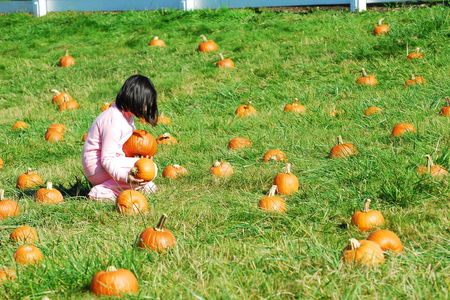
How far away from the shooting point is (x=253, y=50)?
445 inches

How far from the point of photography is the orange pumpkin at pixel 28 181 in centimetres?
605

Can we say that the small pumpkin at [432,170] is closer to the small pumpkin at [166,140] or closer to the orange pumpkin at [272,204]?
the orange pumpkin at [272,204]

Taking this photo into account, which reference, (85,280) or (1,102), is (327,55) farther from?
(85,280)

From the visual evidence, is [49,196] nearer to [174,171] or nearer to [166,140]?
[174,171]

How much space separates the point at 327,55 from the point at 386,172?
220 inches

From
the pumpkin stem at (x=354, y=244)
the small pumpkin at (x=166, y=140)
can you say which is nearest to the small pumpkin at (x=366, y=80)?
the small pumpkin at (x=166, y=140)

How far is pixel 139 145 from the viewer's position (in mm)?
5645

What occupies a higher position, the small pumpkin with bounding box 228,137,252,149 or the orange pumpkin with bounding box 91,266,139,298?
the orange pumpkin with bounding box 91,266,139,298

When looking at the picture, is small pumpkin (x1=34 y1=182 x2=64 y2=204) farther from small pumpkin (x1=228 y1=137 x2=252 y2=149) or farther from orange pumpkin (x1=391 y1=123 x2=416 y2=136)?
orange pumpkin (x1=391 y1=123 x2=416 y2=136)

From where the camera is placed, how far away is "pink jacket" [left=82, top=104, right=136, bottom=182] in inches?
216

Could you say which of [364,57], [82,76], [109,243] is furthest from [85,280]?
[82,76]

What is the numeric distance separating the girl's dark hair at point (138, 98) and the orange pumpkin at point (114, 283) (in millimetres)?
2260

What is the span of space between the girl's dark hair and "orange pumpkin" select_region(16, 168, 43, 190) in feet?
3.59

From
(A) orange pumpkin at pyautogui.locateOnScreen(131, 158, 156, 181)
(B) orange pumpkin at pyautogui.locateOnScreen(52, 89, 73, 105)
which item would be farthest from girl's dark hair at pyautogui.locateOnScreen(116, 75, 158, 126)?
(B) orange pumpkin at pyautogui.locateOnScreen(52, 89, 73, 105)
